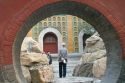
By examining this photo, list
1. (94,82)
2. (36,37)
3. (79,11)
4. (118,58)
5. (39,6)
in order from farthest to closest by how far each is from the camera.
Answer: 1. (36,37)
2. (94,82)
3. (79,11)
4. (118,58)
5. (39,6)

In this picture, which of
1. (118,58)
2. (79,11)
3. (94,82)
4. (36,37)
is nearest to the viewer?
(118,58)

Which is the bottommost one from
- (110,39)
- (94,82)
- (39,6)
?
(94,82)

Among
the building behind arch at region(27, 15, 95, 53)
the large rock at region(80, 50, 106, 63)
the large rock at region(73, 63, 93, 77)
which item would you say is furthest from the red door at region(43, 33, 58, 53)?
the large rock at region(73, 63, 93, 77)

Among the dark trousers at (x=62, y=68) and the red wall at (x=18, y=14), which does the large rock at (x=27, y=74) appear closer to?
the dark trousers at (x=62, y=68)

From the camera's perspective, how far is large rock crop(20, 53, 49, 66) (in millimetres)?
14773

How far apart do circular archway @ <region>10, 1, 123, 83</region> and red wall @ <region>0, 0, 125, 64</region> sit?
0.13 m

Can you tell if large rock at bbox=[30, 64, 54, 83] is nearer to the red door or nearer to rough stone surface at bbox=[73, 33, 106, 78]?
rough stone surface at bbox=[73, 33, 106, 78]

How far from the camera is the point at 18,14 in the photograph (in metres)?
7.78

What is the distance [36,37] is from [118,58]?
20.9 m

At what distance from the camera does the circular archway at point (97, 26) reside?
800 cm

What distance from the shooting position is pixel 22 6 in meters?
7.80

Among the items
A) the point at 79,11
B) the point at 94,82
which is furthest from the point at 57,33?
the point at 79,11

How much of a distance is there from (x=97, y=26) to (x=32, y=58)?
6144 mm

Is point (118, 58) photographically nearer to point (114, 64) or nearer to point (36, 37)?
point (114, 64)
